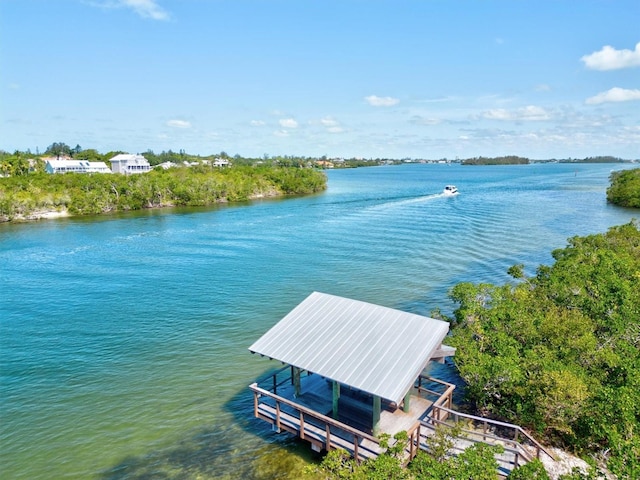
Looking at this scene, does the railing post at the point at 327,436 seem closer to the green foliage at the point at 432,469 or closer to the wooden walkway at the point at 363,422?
the wooden walkway at the point at 363,422

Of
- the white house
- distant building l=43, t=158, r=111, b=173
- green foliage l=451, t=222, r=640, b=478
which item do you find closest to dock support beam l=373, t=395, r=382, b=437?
green foliage l=451, t=222, r=640, b=478

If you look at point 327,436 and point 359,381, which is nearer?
point 359,381

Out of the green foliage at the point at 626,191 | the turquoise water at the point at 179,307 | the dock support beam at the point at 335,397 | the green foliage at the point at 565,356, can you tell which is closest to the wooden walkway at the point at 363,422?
the dock support beam at the point at 335,397

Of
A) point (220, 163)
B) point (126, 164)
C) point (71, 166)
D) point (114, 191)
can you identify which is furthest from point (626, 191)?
point (220, 163)

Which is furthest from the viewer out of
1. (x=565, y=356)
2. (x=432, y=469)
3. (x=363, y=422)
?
(x=565, y=356)

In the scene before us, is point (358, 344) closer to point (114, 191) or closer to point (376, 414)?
point (376, 414)
